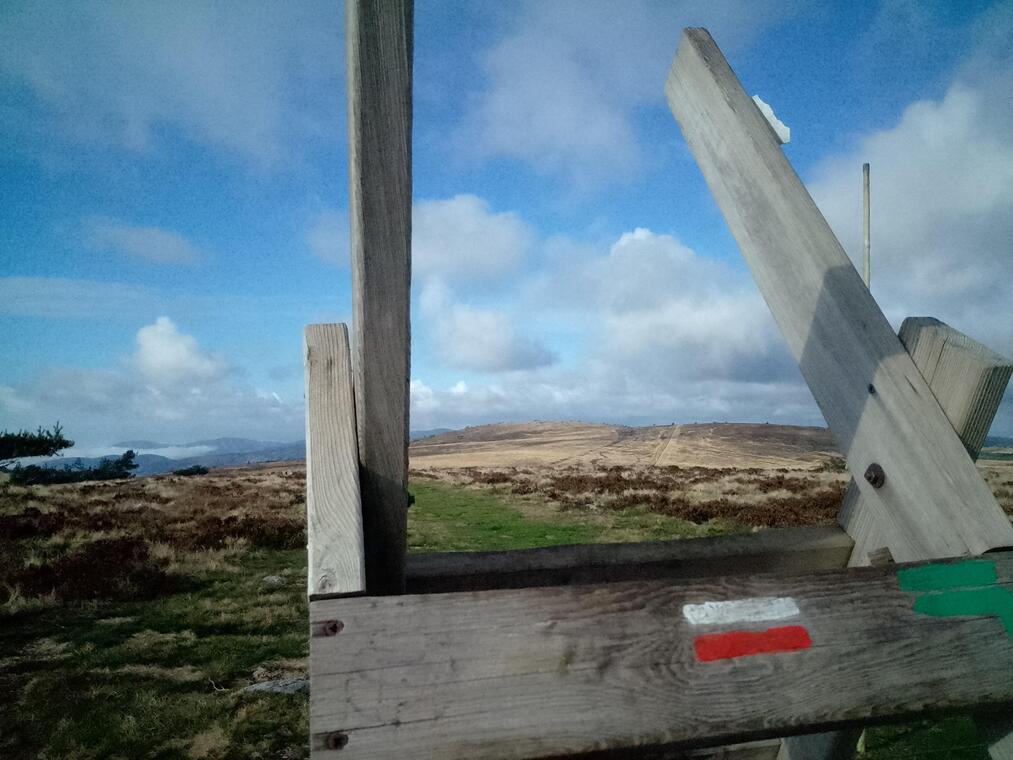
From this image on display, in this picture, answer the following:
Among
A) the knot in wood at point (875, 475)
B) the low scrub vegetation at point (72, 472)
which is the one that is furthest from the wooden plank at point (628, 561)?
the low scrub vegetation at point (72, 472)

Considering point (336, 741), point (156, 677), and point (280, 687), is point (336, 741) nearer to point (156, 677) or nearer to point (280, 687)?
point (280, 687)

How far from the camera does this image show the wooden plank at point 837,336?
138cm

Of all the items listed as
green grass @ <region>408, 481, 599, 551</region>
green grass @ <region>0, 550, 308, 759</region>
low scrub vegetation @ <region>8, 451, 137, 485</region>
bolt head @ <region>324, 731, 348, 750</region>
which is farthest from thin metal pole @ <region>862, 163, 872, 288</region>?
low scrub vegetation @ <region>8, 451, 137, 485</region>

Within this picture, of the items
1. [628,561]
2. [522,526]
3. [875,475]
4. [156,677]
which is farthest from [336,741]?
[522,526]

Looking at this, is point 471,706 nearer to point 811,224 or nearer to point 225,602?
point 811,224

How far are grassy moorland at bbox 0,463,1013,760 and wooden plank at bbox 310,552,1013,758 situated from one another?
3422 mm

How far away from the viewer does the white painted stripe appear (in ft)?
3.57

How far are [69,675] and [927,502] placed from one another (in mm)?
6923

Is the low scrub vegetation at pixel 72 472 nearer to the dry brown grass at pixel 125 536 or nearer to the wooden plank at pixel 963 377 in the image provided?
the dry brown grass at pixel 125 536

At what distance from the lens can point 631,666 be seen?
1.01m

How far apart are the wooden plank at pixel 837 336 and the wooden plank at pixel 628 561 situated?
50cm

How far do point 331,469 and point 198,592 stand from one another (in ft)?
29.1

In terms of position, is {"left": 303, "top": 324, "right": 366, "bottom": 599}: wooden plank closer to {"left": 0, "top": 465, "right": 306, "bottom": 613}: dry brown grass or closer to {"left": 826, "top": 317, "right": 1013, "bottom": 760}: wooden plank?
{"left": 826, "top": 317, "right": 1013, "bottom": 760}: wooden plank

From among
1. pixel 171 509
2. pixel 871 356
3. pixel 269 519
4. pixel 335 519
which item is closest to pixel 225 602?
pixel 269 519
